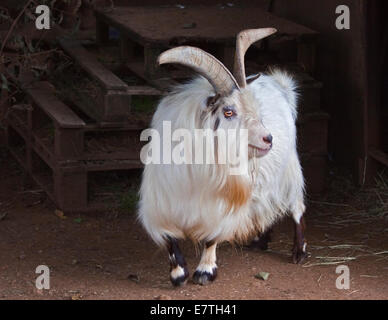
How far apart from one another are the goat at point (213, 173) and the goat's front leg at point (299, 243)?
30cm

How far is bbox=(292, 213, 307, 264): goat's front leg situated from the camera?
6398 millimetres

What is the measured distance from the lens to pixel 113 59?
8.08 meters

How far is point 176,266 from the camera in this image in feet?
19.0

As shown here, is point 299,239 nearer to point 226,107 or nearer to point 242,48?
point 226,107

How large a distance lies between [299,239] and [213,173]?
1.20 meters

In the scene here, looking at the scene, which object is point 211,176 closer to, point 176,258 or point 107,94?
point 176,258

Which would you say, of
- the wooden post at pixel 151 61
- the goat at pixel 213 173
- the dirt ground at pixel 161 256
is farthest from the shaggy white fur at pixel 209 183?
the wooden post at pixel 151 61

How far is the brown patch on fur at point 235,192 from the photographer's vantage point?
18.3ft

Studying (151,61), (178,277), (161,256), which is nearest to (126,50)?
(151,61)

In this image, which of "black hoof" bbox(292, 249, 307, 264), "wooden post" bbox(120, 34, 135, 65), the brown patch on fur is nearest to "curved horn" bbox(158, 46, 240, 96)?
the brown patch on fur

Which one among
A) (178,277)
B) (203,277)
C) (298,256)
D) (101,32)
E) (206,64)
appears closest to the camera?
(206,64)

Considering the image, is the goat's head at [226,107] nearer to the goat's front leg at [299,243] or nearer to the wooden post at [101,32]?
the goat's front leg at [299,243]

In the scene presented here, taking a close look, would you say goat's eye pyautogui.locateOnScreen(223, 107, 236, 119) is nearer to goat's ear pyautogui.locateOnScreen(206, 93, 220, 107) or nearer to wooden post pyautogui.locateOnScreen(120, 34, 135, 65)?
goat's ear pyautogui.locateOnScreen(206, 93, 220, 107)

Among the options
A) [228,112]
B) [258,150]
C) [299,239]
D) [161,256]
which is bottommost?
[161,256]
